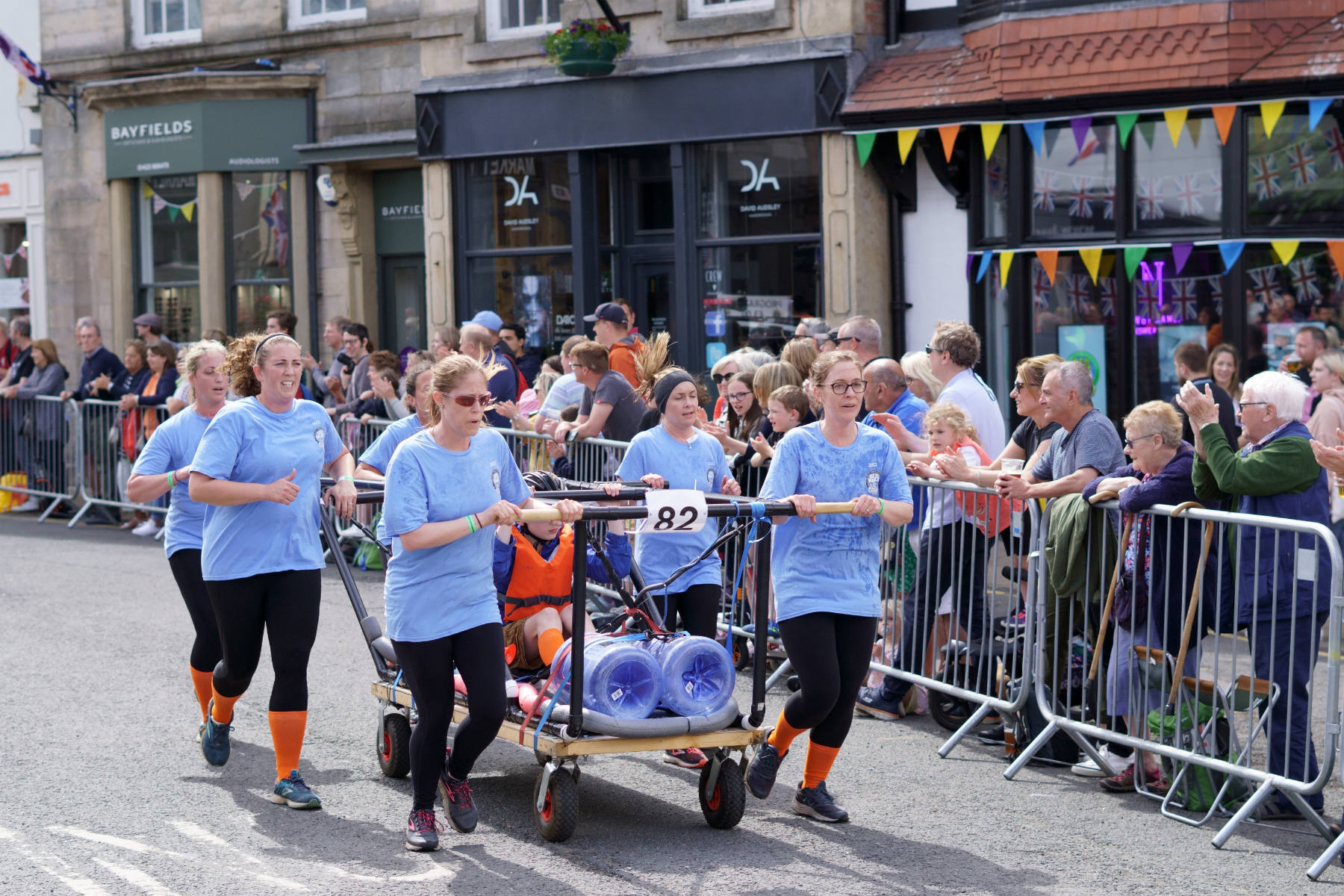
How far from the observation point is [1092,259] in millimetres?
13477

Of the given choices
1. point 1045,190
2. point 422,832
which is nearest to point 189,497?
point 422,832

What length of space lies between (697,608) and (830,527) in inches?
41.1

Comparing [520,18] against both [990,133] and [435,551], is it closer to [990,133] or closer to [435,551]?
[990,133]

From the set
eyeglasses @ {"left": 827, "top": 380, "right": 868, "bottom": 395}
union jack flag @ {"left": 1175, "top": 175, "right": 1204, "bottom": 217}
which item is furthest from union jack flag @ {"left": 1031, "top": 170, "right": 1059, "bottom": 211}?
eyeglasses @ {"left": 827, "top": 380, "right": 868, "bottom": 395}

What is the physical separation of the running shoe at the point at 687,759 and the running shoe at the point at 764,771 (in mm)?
595

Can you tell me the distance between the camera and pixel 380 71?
18.3 metres

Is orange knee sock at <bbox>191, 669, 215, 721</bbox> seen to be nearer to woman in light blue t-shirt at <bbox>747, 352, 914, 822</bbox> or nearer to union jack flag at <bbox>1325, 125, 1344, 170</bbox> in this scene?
woman in light blue t-shirt at <bbox>747, 352, 914, 822</bbox>

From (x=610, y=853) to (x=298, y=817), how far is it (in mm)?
1343

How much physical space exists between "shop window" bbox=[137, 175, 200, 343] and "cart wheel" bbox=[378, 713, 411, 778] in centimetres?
1414

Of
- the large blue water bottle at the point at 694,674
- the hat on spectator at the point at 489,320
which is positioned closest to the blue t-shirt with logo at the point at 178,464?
the large blue water bottle at the point at 694,674

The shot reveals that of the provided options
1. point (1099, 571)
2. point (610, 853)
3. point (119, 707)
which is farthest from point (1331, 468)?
point (119, 707)

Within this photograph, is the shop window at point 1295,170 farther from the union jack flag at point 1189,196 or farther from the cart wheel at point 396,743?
the cart wheel at point 396,743

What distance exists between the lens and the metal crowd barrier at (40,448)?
53.2 ft

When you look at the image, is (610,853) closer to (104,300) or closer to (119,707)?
(119,707)
